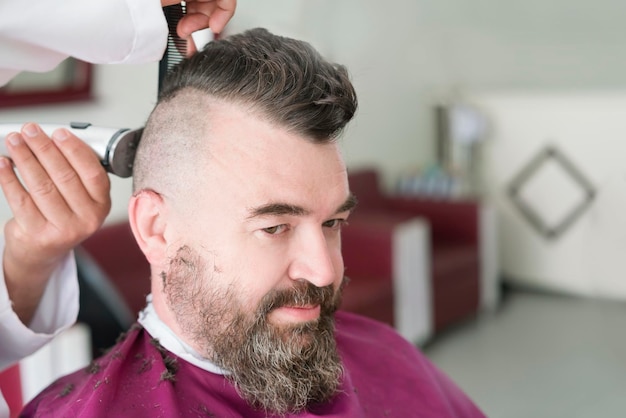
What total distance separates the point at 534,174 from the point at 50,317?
4641 mm

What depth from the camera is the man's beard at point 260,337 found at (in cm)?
118

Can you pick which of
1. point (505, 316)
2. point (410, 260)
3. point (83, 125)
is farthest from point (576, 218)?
point (83, 125)

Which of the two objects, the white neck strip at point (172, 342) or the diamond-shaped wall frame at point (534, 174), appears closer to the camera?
the white neck strip at point (172, 342)

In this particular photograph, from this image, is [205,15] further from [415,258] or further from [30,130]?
[415,258]

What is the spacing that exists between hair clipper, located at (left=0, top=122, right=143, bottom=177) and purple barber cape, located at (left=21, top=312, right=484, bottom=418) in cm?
31

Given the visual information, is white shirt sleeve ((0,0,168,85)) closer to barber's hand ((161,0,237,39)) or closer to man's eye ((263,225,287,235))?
barber's hand ((161,0,237,39))

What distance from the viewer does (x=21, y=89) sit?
3.09m

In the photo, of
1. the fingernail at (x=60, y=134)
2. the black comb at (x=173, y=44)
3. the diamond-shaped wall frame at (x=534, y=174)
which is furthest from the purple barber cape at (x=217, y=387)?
the diamond-shaped wall frame at (x=534, y=174)

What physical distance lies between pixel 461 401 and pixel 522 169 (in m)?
4.18

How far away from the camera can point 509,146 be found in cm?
558

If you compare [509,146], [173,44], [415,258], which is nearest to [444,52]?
[509,146]

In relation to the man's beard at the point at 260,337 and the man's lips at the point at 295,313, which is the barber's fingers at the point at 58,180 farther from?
the man's lips at the point at 295,313

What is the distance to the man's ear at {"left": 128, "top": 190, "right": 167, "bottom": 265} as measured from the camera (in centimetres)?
125

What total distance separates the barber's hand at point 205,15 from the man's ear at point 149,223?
0.30 metres
